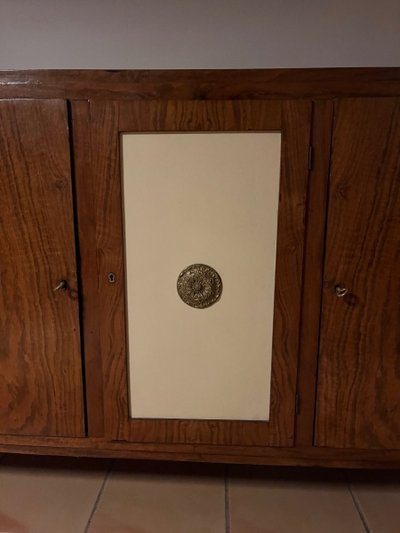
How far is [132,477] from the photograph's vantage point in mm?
1380

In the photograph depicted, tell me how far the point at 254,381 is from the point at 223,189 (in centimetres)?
52

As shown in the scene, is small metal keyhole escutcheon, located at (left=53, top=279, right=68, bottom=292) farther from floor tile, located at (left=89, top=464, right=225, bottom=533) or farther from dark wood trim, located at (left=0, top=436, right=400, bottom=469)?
floor tile, located at (left=89, top=464, right=225, bottom=533)

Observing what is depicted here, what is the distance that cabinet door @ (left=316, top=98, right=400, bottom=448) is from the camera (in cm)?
106

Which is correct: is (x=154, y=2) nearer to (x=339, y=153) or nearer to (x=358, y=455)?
(x=339, y=153)

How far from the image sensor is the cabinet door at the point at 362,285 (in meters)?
1.06

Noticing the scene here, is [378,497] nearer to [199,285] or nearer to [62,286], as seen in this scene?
[199,285]

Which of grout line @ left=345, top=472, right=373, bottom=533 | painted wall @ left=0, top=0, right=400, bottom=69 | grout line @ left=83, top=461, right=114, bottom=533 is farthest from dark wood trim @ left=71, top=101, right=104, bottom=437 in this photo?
grout line @ left=345, top=472, right=373, bottom=533

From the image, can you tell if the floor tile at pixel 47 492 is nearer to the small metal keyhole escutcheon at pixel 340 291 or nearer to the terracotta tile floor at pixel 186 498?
the terracotta tile floor at pixel 186 498

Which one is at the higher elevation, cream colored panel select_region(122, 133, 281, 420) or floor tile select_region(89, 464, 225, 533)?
cream colored panel select_region(122, 133, 281, 420)

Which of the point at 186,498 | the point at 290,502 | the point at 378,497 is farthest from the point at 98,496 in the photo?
the point at 378,497

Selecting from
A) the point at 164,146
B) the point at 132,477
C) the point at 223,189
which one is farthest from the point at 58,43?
the point at 132,477

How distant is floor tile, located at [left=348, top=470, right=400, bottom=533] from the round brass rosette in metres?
0.74

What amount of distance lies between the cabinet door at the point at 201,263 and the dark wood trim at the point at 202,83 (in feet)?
0.10

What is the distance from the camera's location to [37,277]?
1.17 metres
